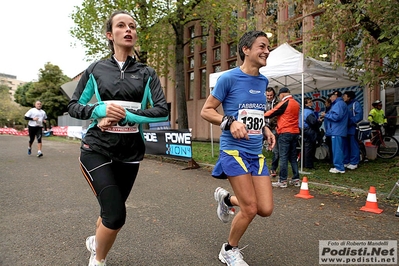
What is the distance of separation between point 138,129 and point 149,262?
1.33 metres

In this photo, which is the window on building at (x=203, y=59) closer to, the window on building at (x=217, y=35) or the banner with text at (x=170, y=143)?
the window on building at (x=217, y=35)

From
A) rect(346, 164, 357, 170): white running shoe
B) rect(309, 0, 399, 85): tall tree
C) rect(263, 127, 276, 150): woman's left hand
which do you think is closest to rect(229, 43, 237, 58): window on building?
rect(309, 0, 399, 85): tall tree

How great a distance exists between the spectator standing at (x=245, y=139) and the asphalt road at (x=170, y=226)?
1.81 feet

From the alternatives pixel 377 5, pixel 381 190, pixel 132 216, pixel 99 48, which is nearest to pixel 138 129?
pixel 132 216

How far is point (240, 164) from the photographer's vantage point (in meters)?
2.79

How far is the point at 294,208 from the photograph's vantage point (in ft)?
16.3

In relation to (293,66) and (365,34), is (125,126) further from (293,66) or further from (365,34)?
(365,34)

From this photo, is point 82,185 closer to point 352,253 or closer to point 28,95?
point 352,253

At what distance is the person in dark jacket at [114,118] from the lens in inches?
91.5

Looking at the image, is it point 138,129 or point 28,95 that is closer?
point 138,129

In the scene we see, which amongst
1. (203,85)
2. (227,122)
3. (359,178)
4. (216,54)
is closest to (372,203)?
(359,178)

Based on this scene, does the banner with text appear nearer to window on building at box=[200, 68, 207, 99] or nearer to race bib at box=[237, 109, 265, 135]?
race bib at box=[237, 109, 265, 135]

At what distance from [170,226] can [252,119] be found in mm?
1985

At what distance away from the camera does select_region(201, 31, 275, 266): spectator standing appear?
2777 mm
